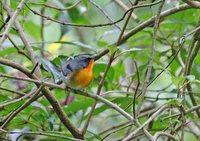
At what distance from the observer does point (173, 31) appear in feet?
8.07

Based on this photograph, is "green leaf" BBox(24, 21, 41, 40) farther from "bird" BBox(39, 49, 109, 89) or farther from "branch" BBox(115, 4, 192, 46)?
"branch" BBox(115, 4, 192, 46)

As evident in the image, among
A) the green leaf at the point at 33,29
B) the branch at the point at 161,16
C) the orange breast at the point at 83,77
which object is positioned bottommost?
the orange breast at the point at 83,77

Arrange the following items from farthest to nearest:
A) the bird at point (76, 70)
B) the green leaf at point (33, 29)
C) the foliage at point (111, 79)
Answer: the green leaf at point (33, 29), the bird at point (76, 70), the foliage at point (111, 79)

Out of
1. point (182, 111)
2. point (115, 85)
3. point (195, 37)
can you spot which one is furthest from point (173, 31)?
point (182, 111)

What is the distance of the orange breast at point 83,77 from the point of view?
74.2 inches

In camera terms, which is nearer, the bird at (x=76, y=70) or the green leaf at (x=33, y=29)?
the bird at (x=76, y=70)

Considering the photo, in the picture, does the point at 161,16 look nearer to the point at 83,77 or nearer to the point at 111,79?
the point at 83,77

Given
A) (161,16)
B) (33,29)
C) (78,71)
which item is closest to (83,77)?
(78,71)

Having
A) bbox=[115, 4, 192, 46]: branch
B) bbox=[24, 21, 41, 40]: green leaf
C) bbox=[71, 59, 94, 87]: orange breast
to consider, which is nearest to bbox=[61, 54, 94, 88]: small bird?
bbox=[71, 59, 94, 87]: orange breast

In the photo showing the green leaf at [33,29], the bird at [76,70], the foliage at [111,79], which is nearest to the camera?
the foliage at [111,79]

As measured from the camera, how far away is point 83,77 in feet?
6.25

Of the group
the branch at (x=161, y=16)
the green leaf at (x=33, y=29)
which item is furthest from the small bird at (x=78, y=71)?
the green leaf at (x=33, y=29)

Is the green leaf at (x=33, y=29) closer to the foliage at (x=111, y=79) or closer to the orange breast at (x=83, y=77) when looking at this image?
the foliage at (x=111, y=79)

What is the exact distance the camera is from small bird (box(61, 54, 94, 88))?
74.3 inches
